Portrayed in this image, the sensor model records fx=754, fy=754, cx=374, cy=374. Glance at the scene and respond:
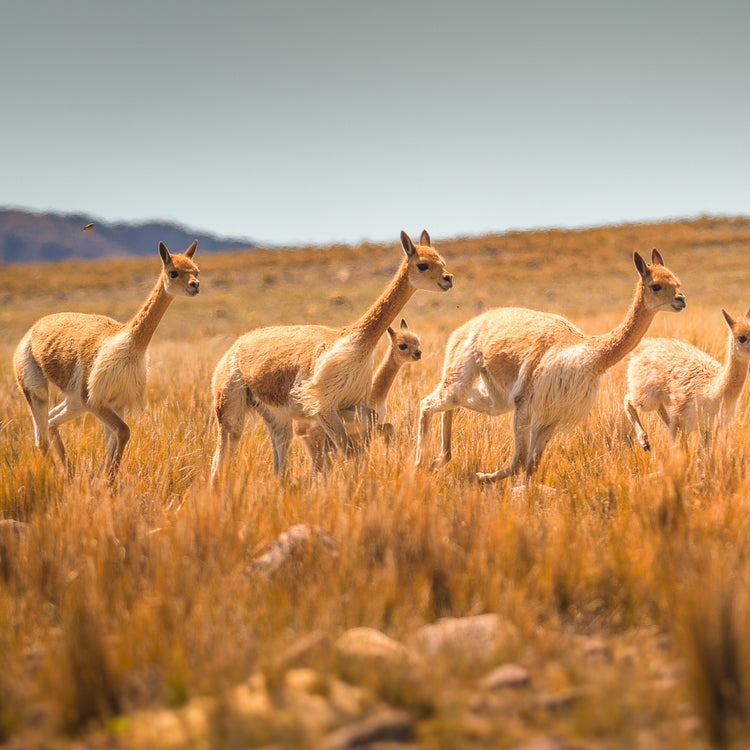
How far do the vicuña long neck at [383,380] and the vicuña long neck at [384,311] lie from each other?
1.38 metres

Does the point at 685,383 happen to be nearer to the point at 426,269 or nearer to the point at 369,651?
the point at 426,269

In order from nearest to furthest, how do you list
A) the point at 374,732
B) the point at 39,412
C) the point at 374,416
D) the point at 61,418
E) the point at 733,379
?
the point at 374,732 < the point at 374,416 < the point at 733,379 < the point at 61,418 < the point at 39,412

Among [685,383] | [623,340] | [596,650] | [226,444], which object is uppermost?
[623,340]

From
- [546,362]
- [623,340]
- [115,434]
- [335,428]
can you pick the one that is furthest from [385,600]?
[115,434]

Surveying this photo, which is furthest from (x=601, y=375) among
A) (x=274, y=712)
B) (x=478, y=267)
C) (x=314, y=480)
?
(x=478, y=267)

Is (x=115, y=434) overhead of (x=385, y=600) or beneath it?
overhead

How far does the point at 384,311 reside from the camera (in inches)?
214

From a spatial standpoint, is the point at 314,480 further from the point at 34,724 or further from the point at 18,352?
the point at 18,352

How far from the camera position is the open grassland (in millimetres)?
2273

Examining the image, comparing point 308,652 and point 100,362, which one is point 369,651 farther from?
point 100,362

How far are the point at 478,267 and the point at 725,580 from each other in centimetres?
3519

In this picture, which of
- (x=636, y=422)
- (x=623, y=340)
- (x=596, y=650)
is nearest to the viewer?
(x=596, y=650)

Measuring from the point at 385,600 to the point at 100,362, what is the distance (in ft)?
12.4

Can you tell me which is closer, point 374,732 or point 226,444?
point 374,732
